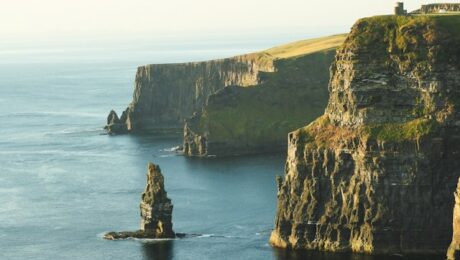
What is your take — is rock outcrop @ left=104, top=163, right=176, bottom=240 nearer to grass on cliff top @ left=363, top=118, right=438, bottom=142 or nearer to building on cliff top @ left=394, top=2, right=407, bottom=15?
grass on cliff top @ left=363, top=118, right=438, bottom=142

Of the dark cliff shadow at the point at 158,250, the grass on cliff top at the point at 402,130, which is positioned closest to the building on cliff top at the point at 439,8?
the grass on cliff top at the point at 402,130

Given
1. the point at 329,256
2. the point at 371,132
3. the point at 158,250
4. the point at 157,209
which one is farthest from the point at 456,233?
the point at 157,209

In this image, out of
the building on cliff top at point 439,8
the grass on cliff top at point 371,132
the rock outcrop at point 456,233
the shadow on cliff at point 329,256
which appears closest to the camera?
the rock outcrop at point 456,233

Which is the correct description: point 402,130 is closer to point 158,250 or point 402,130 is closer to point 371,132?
point 371,132

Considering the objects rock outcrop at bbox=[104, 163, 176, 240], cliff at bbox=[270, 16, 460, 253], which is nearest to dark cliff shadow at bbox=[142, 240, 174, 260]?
rock outcrop at bbox=[104, 163, 176, 240]

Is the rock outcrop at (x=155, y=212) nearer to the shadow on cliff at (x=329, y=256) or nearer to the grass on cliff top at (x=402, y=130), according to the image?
the shadow on cliff at (x=329, y=256)

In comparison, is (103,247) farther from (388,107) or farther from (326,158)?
(388,107)

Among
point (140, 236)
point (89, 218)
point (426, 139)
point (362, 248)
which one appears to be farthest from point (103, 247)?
point (426, 139)
